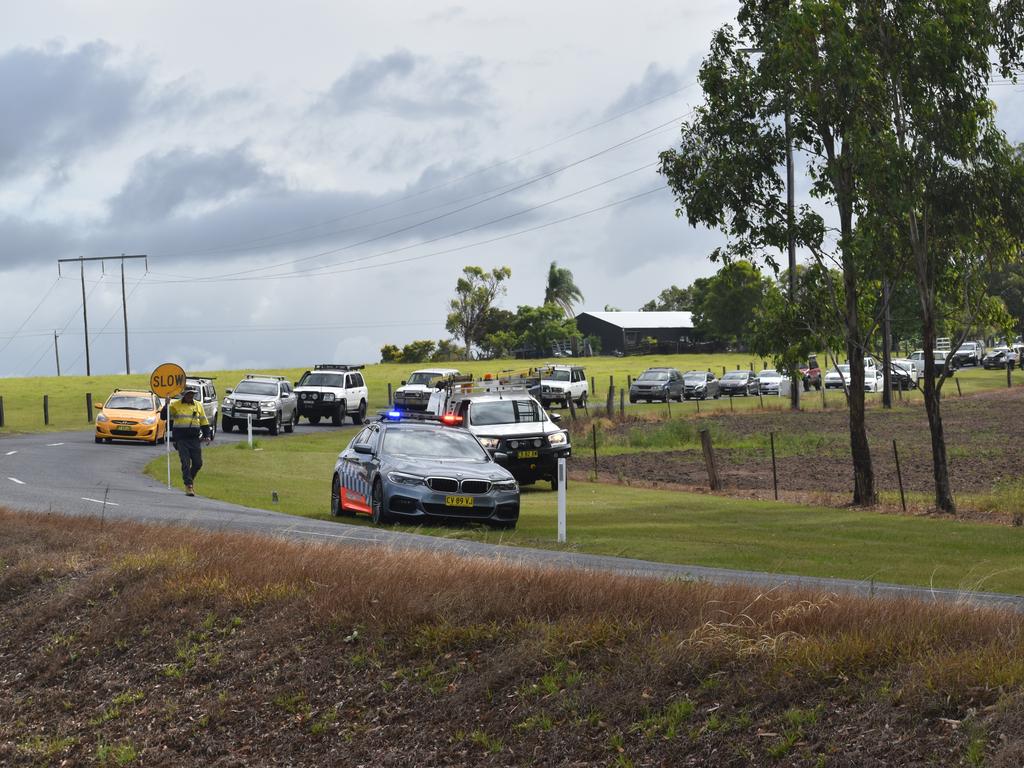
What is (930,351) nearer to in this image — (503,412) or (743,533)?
(743,533)

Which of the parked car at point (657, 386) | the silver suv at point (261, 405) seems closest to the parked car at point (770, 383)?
the parked car at point (657, 386)

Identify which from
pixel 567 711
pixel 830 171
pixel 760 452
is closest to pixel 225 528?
pixel 567 711

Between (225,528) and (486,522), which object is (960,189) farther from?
(225,528)

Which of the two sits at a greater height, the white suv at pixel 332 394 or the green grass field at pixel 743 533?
the white suv at pixel 332 394

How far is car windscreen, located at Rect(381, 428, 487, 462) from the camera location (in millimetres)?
19938

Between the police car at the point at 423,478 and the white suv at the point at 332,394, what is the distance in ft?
111

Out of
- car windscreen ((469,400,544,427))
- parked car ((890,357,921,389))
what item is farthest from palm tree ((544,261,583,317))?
car windscreen ((469,400,544,427))

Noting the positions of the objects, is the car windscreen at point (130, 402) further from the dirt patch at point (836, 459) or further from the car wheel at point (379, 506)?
the car wheel at point (379, 506)

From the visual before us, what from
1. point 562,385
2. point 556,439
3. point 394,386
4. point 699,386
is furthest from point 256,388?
point 394,386

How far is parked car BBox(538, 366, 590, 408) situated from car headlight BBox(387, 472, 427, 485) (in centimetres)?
4379

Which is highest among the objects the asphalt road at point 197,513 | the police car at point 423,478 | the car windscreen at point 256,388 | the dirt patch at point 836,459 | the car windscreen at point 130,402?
the car windscreen at point 256,388

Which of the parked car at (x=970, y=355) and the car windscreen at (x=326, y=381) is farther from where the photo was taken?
the parked car at (x=970, y=355)

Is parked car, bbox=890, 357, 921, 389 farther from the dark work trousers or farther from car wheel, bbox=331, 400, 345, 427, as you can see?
the dark work trousers

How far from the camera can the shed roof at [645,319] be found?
465ft
